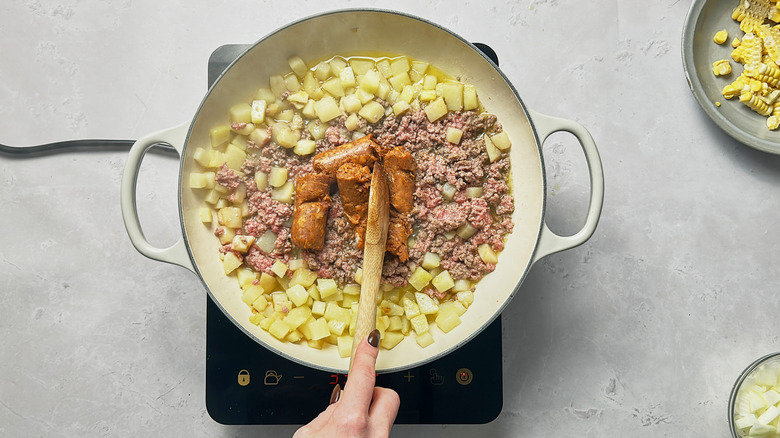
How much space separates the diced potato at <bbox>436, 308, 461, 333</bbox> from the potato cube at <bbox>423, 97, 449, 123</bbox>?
589 mm

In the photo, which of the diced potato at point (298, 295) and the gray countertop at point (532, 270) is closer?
the diced potato at point (298, 295)

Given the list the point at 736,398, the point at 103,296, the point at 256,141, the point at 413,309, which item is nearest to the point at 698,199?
the point at 736,398

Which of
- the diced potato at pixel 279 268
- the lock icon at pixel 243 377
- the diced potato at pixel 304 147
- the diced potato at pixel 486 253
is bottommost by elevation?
the lock icon at pixel 243 377

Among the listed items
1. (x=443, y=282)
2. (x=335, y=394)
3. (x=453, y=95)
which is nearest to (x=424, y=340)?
(x=443, y=282)

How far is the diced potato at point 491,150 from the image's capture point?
5.91 ft

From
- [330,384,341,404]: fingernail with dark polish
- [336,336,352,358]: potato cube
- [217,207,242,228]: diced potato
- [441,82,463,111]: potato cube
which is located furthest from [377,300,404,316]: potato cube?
[441,82,463,111]: potato cube

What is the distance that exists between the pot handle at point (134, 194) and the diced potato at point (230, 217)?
191 mm

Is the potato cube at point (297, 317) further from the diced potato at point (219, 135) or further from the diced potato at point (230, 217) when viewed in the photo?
the diced potato at point (219, 135)

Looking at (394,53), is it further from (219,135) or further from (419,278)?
(419,278)

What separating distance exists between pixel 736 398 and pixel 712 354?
151 millimetres

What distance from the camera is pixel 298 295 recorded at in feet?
5.74

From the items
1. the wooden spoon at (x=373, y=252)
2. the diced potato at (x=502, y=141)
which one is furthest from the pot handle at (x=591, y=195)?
the wooden spoon at (x=373, y=252)

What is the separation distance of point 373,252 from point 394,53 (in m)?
0.65

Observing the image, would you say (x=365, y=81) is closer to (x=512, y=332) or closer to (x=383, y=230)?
(x=383, y=230)
